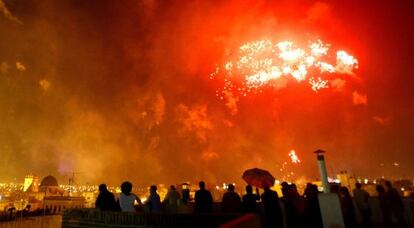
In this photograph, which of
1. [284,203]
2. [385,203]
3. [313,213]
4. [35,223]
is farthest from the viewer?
[35,223]

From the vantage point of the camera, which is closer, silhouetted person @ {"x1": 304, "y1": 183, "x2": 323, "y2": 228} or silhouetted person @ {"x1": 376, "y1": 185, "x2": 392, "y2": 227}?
silhouetted person @ {"x1": 304, "y1": 183, "x2": 323, "y2": 228}

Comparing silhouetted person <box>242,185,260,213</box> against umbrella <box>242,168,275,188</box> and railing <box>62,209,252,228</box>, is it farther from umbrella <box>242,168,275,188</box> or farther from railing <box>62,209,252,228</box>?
umbrella <box>242,168,275,188</box>

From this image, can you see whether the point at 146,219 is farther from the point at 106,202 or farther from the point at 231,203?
the point at 231,203

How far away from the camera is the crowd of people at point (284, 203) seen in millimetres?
9578

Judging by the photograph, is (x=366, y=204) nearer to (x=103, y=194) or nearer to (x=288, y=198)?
(x=288, y=198)

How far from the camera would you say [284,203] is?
37.3ft

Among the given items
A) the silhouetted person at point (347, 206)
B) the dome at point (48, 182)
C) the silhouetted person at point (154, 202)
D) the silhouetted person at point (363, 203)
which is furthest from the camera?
the dome at point (48, 182)

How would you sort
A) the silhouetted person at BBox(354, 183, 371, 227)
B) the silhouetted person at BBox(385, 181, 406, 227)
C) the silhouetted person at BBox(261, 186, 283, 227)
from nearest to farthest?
the silhouetted person at BBox(261, 186, 283, 227) < the silhouetted person at BBox(385, 181, 406, 227) < the silhouetted person at BBox(354, 183, 371, 227)

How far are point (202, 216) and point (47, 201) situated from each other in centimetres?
2864

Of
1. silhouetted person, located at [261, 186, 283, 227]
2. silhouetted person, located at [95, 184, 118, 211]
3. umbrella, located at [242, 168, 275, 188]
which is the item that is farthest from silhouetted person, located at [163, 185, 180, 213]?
silhouetted person, located at [261, 186, 283, 227]

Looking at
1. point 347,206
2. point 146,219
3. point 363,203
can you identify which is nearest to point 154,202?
point 146,219

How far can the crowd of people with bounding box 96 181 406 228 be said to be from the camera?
958 cm

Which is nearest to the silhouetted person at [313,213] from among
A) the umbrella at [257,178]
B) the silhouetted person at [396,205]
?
the silhouetted person at [396,205]

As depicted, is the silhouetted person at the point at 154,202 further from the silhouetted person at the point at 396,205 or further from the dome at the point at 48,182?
the dome at the point at 48,182
